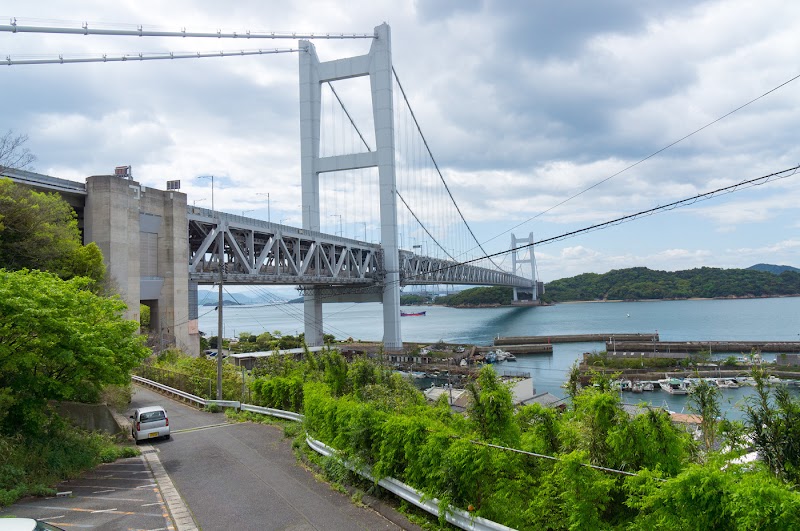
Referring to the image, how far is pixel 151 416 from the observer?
13570mm

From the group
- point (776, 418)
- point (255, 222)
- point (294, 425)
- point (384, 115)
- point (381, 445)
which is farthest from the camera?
point (384, 115)

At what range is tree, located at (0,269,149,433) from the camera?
9469mm

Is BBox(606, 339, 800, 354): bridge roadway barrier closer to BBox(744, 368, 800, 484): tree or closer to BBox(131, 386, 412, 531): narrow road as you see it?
BBox(131, 386, 412, 531): narrow road

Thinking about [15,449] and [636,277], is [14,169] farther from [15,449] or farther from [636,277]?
[636,277]

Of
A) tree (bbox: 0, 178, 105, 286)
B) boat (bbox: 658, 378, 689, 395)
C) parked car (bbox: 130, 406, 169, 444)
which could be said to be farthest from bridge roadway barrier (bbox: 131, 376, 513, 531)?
boat (bbox: 658, 378, 689, 395)

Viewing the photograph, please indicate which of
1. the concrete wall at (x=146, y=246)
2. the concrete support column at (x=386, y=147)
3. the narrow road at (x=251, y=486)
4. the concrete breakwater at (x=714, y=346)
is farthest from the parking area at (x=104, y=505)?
the concrete breakwater at (x=714, y=346)

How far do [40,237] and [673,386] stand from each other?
38.1 meters

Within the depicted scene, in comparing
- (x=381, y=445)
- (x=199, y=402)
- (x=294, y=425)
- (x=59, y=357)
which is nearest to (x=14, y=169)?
(x=199, y=402)

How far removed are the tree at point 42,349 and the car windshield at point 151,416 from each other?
262 cm

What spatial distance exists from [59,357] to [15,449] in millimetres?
1710

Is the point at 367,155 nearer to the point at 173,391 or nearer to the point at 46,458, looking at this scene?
the point at 173,391

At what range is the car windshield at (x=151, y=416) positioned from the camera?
530 inches

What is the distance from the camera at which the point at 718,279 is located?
15062 centimetres

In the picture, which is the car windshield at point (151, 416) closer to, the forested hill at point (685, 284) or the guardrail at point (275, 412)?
the guardrail at point (275, 412)
